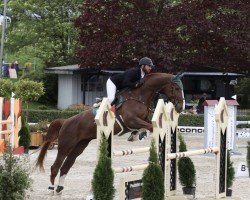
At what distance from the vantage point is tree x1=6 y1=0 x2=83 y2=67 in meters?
45.5

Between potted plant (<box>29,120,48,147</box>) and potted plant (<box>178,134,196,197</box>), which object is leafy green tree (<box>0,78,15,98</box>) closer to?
potted plant (<box>29,120,48,147</box>)

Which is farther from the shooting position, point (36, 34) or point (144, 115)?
point (36, 34)

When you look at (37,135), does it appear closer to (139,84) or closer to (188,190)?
(139,84)

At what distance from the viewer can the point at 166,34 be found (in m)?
34.2

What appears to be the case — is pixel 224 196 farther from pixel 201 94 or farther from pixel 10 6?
pixel 10 6

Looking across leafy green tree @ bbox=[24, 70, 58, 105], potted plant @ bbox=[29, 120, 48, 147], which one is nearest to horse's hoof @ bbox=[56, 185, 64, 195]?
potted plant @ bbox=[29, 120, 48, 147]

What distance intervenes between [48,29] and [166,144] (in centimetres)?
3650

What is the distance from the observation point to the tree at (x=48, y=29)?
4547 cm

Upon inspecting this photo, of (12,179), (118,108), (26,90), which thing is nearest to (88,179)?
(118,108)

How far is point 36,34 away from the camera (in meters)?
45.7

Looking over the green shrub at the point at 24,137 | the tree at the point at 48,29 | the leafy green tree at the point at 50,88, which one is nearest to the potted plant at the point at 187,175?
the green shrub at the point at 24,137

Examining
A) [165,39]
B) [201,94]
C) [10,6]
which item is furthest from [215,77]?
[10,6]

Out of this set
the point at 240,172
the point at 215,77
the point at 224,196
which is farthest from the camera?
the point at 215,77

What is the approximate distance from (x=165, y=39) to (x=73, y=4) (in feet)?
43.6
